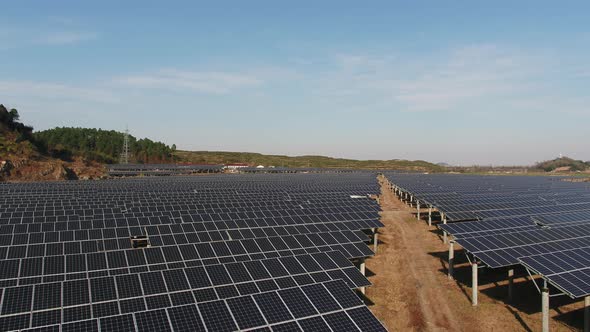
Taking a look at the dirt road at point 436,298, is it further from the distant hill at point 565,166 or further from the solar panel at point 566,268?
the distant hill at point 565,166

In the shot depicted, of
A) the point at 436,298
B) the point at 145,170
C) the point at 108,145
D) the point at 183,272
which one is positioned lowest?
the point at 436,298

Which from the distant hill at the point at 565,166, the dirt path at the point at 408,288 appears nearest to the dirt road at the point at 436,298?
the dirt path at the point at 408,288

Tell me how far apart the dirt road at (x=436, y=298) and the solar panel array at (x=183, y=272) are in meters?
3.08

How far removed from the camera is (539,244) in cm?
1947

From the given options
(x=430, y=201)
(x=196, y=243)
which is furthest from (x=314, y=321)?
(x=430, y=201)

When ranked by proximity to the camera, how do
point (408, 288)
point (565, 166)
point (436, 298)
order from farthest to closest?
point (565, 166) → point (408, 288) → point (436, 298)

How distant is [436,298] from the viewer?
65.1 ft

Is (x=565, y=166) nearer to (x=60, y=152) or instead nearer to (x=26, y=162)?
(x=60, y=152)

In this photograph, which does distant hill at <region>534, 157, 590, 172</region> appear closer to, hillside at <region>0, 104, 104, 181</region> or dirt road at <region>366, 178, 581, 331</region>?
dirt road at <region>366, 178, 581, 331</region>

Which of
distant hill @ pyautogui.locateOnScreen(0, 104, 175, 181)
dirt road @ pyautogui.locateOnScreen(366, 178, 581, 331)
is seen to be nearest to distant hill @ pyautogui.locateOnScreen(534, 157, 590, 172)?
distant hill @ pyautogui.locateOnScreen(0, 104, 175, 181)

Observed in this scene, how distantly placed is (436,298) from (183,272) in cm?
1359

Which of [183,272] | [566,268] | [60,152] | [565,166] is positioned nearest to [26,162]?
[60,152]

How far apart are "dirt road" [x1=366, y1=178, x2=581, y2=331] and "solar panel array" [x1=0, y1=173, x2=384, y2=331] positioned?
3082 millimetres

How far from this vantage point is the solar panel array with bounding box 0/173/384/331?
33.1 ft
